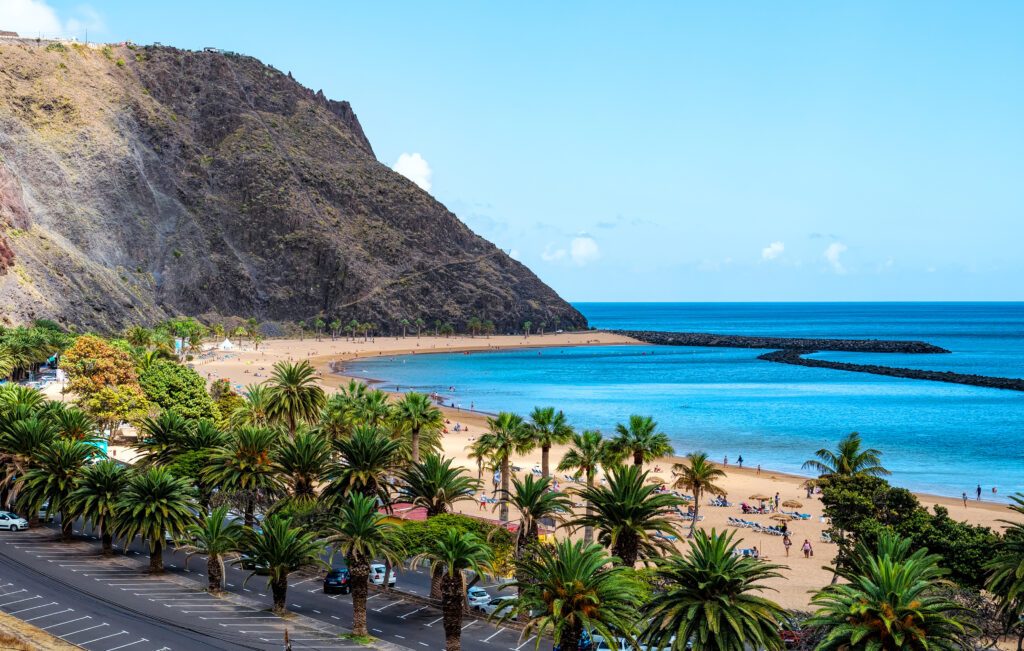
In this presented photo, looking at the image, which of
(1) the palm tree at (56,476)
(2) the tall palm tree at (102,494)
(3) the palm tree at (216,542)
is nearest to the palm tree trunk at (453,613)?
(3) the palm tree at (216,542)

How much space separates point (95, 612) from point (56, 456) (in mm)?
13525

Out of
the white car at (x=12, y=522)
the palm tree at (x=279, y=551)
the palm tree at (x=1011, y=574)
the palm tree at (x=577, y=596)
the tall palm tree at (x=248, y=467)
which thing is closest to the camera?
the palm tree at (x=577, y=596)

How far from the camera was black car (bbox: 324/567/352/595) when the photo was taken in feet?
129

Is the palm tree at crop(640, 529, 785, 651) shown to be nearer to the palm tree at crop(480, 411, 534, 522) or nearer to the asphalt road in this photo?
the asphalt road

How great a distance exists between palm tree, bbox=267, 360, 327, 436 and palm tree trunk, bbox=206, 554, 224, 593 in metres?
15.0

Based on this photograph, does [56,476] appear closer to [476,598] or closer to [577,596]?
[476,598]

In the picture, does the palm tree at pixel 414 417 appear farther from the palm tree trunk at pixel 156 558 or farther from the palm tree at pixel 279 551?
the palm tree at pixel 279 551

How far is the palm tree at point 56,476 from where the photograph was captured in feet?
148

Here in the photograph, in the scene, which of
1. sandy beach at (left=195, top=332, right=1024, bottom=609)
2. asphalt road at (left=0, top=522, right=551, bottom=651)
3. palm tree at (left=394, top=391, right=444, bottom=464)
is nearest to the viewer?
asphalt road at (left=0, top=522, right=551, bottom=651)

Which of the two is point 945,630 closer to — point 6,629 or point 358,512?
point 358,512

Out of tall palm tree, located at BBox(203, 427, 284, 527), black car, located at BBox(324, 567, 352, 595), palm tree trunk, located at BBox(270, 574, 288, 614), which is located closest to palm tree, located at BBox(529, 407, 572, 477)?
black car, located at BBox(324, 567, 352, 595)

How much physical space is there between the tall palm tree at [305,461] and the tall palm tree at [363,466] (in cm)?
160

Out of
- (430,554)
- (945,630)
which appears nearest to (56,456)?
(430,554)

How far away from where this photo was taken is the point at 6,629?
31.0 metres
